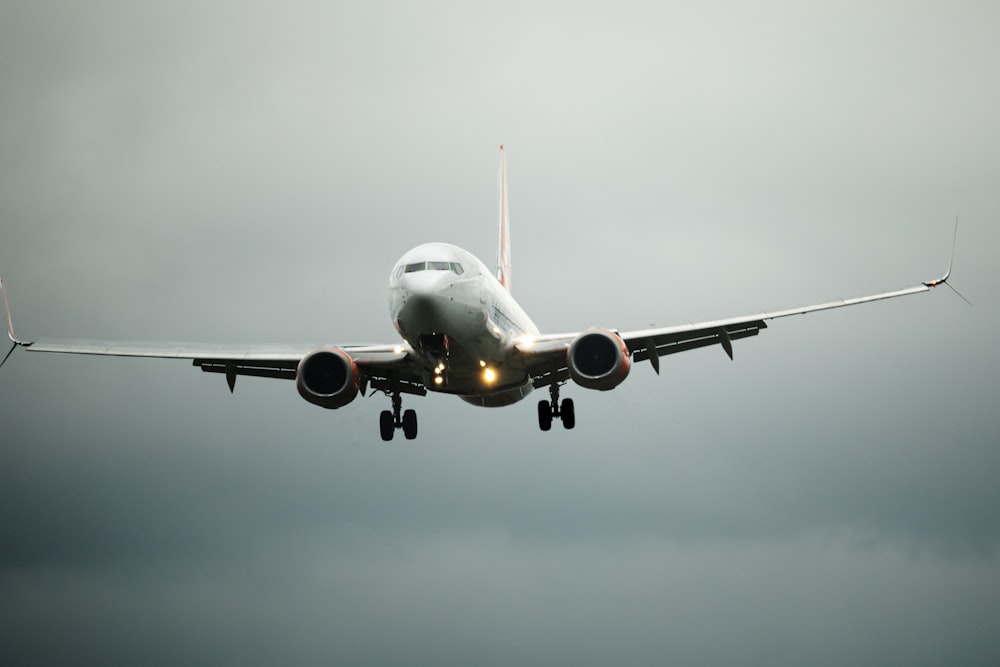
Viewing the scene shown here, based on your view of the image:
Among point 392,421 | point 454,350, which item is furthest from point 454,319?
point 392,421

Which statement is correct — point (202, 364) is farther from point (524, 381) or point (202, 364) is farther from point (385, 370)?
point (524, 381)

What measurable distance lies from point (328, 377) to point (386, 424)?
5310 millimetres

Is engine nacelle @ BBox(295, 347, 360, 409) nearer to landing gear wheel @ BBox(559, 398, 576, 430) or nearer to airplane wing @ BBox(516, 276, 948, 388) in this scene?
airplane wing @ BBox(516, 276, 948, 388)

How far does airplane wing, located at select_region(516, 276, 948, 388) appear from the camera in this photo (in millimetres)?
38938

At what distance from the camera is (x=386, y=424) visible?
43.6 m

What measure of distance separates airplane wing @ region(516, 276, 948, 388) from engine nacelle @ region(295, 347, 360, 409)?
6.13 meters

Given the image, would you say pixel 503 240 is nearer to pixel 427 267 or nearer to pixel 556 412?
pixel 556 412

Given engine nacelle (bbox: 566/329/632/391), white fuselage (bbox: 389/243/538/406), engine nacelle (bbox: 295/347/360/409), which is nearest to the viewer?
white fuselage (bbox: 389/243/538/406)

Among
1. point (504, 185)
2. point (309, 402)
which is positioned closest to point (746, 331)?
point (309, 402)

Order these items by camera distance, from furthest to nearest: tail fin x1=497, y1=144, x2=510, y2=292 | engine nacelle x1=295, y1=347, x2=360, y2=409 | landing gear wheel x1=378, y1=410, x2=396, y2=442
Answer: tail fin x1=497, y1=144, x2=510, y2=292 → landing gear wheel x1=378, y1=410, x2=396, y2=442 → engine nacelle x1=295, y1=347, x2=360, y2=409

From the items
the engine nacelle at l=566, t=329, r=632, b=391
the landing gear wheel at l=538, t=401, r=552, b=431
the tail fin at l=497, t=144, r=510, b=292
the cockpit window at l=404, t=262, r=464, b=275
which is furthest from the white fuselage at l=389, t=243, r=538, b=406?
the tail fin at l=497, t=144, r=510, b=292

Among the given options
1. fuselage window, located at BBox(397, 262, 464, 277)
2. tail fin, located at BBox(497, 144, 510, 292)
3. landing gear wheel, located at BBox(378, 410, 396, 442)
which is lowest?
landing gear wheel, located at BBox(378, 410, 396, 442)

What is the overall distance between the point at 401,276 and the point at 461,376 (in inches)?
211

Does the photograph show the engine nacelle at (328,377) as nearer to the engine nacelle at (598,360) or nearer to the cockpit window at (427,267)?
the cockpit window at (427,267)
